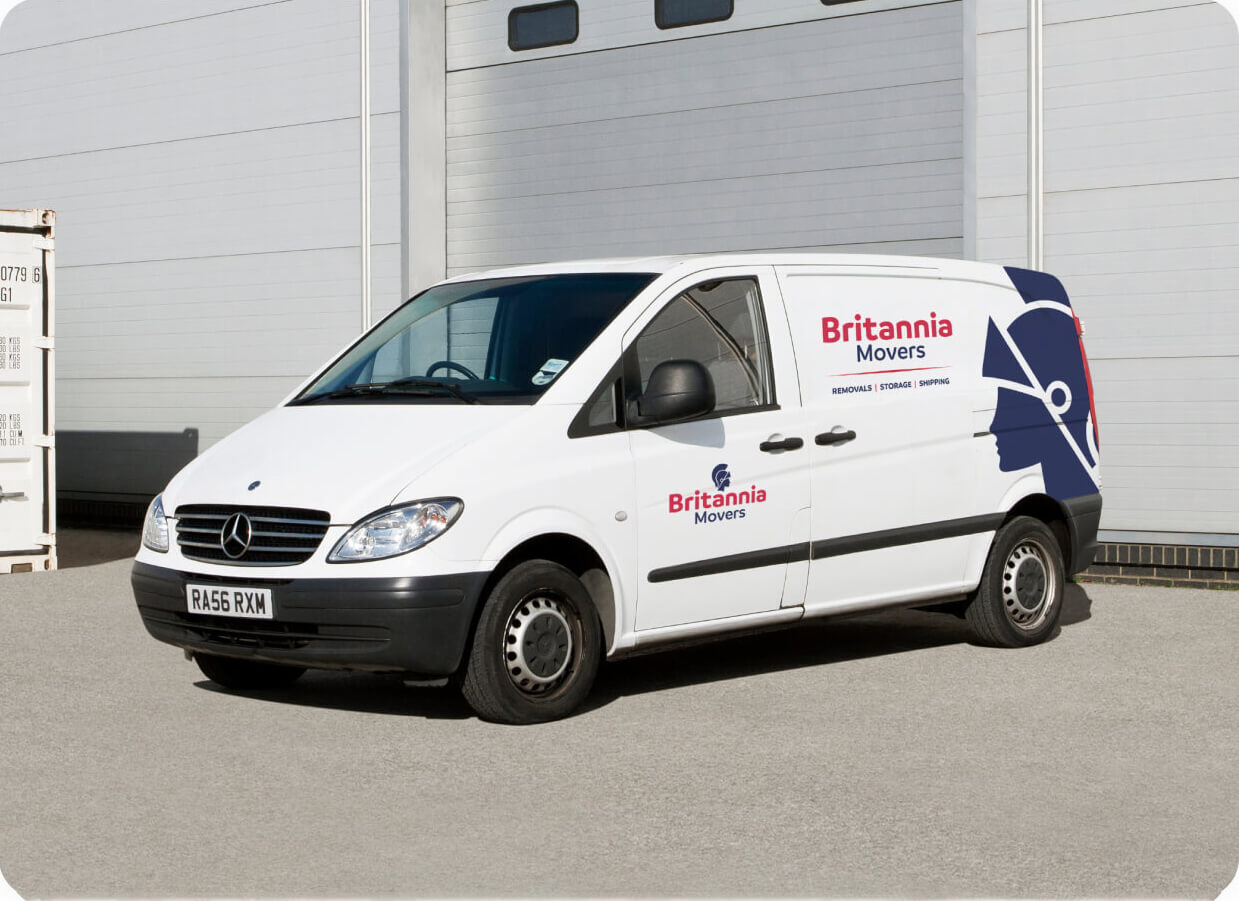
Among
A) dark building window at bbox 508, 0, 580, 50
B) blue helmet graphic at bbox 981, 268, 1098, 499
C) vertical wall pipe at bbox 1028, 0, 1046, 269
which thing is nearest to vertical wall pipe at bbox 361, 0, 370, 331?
dark building window at bbox 508, 0, 580, 50

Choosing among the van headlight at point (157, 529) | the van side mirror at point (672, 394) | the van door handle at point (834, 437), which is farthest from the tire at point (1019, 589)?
the van headlight at point (157, 529)

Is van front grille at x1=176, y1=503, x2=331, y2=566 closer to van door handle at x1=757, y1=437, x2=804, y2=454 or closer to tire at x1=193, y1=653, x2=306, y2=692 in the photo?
tire at x1=193, y1=653, x2=306, y2=692

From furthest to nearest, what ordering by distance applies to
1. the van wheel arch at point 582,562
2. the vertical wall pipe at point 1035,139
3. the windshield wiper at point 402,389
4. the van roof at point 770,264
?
the vertical wall pipe at point 1035,139, the van roof at point 770,264, the windshield wiper at point 402,389, the van wheel arch at point 582,562

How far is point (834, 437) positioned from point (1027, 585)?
1.70m

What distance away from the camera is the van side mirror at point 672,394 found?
6.86m

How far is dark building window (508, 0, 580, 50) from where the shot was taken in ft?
46.4

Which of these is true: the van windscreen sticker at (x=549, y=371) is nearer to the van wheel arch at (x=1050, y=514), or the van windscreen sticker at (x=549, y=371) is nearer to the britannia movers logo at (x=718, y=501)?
the britannia movers logo at (x=718, y=501)

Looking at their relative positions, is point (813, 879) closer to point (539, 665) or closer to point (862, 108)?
point (539, 665)

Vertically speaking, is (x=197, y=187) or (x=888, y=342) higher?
(x=197, y=187)

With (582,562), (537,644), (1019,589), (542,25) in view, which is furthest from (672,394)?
(542,25)

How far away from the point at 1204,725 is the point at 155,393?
471 inches

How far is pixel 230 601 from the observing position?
6648 millimetres

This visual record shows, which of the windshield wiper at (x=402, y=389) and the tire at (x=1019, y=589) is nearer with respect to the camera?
the windshield wiper at (x=402, y=389)

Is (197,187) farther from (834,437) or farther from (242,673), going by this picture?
(834,437)
